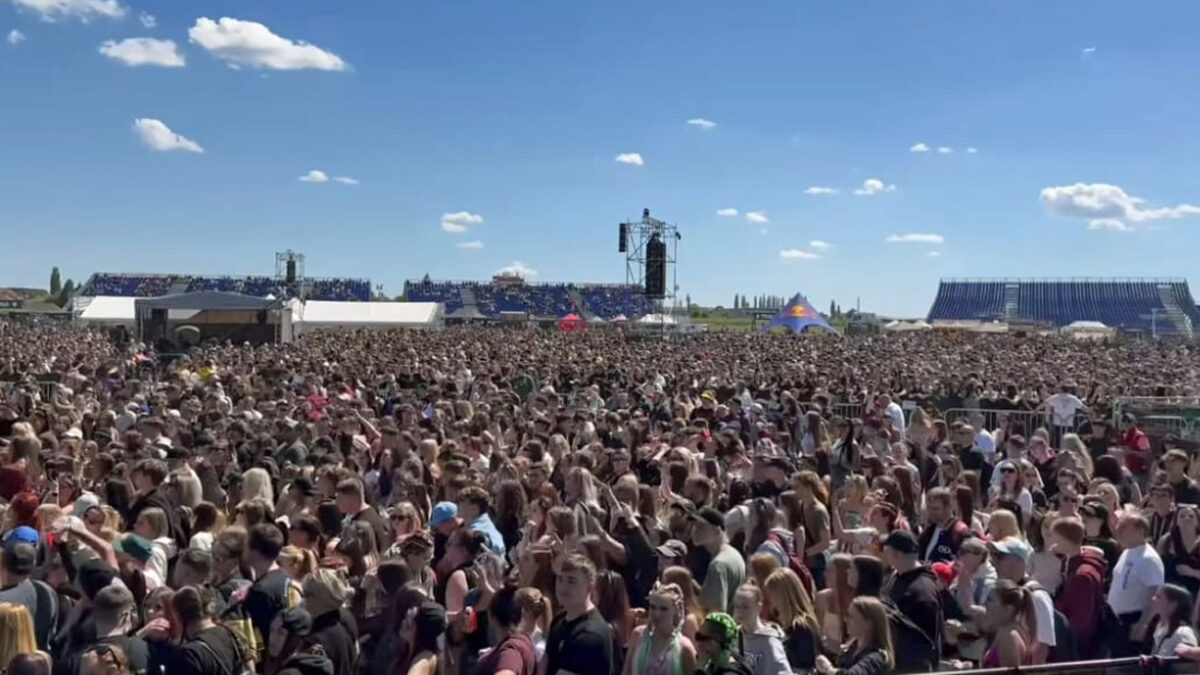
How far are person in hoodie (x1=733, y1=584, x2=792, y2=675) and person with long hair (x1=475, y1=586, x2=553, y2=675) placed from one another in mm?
796

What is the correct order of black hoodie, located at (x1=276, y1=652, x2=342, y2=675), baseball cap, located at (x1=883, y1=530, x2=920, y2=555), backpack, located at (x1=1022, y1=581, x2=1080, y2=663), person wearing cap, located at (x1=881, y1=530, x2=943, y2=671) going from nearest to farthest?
black hoodie, located at (x1=276, y1=652, x2=342, y2=675)
person wearing cap, located at (x1=881, y1=530, x2=943, y2=671)
backpack, located at (x1=1022, y1=581, x2=1080, y2=663)
baseball cap, located at (x1=883, y1=530, x2=920, y2=555)

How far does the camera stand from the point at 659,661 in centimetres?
419

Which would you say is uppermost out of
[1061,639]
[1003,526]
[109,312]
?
[109,312]

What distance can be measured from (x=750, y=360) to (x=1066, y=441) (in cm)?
1754

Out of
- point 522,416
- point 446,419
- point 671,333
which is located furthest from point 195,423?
point 671,333

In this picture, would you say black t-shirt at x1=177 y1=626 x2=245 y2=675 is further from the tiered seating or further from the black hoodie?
the tiered seating

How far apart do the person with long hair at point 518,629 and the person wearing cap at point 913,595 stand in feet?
4.80

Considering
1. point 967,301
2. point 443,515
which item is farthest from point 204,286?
point 443,515

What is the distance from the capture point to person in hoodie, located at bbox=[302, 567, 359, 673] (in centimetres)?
423

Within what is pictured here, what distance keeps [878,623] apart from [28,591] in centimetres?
359

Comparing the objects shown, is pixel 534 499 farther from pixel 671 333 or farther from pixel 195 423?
pixel 671 333

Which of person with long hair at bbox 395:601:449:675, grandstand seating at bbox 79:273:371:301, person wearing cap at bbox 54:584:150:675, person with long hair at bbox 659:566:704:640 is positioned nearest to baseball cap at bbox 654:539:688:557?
person with long hair at bbox 659:566:704:640

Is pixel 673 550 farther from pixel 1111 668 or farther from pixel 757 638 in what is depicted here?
pixel 1111 668

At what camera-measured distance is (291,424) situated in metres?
10.5
